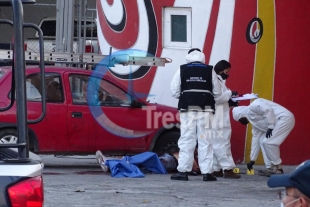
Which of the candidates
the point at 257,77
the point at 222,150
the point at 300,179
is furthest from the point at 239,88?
the point at 300,179

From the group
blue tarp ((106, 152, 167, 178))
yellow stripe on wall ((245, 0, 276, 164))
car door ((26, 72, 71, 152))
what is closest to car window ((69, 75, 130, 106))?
car door ((26, 72, 71, 152))

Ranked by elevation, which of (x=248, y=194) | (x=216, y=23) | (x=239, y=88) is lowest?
(x=248, y=194)

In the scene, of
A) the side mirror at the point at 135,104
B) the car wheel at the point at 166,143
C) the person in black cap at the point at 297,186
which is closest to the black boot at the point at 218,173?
the car wheel at the point at 166,143

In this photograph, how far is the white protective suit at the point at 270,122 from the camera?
1229cm

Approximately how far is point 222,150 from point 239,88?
2.32 m

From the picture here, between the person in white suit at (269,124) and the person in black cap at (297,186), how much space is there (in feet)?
30.1

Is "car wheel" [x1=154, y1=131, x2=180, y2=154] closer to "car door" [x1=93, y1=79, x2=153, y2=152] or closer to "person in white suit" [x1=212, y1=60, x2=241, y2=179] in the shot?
"car door" [x1=93, y1=79, x2=153, y2=152]

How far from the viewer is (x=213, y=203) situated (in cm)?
915

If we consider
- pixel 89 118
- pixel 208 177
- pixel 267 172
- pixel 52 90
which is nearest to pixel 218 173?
pixel 267 172

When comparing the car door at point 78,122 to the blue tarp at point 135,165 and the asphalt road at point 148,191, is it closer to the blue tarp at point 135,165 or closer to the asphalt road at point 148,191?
the asphalt road at point 148,191

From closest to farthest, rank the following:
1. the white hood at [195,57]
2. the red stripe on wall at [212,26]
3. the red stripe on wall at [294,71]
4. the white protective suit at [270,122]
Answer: the white hood at [195,57], the white protective suit at [270,122], the red stripe on wall at [294,71], the red stripe on wall at [212,26]

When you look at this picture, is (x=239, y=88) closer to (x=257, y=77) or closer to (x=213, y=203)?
(x=257, y=77)

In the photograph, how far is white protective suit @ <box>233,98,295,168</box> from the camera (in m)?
12.3

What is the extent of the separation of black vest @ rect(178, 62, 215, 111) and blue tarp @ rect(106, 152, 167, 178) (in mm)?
1217
